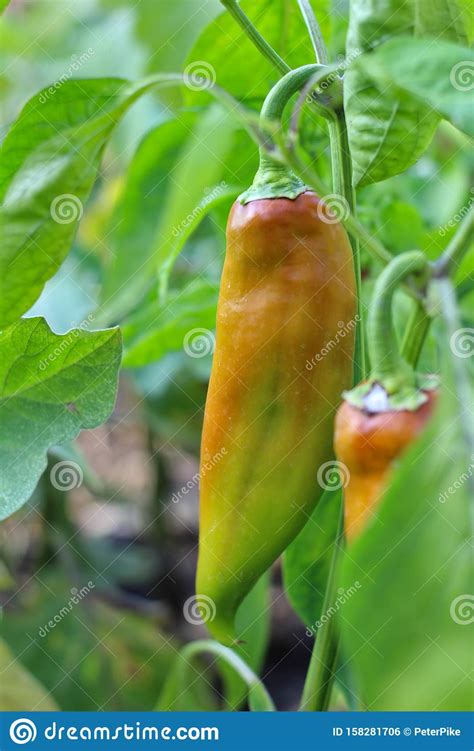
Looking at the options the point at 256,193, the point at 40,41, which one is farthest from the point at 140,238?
the point at 40,41

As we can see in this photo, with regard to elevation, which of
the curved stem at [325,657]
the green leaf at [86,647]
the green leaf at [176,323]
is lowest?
the green leaf at [86,647]

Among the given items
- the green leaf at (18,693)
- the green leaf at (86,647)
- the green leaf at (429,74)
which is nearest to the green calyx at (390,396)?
the green leaf at (429,74)

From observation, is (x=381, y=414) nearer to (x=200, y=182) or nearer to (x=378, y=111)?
(x=378, y=111)

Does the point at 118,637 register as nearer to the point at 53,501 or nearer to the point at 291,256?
the point at 53,501

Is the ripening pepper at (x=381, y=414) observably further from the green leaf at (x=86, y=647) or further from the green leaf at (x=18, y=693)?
the green leaf at (x=86, y=647)

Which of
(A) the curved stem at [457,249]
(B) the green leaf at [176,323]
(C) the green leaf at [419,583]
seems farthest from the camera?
(B) the green leaf at [176,323]

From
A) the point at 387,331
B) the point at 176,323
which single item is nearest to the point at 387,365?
the point at 387,331
